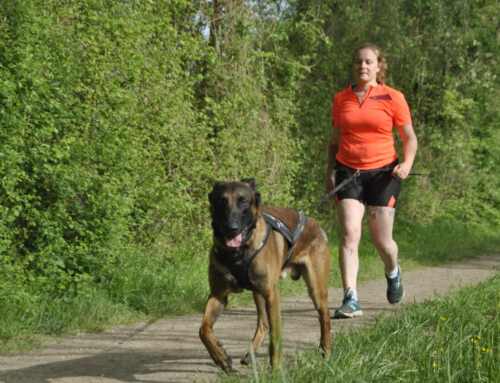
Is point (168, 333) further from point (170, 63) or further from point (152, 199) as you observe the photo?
point (170, 63)

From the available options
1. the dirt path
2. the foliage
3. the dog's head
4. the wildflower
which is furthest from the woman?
the dog's head

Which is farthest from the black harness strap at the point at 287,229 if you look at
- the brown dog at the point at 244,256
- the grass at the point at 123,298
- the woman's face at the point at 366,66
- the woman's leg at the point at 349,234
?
the grass at the point at 123,298

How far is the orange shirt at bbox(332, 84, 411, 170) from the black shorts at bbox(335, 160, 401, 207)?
61 mm

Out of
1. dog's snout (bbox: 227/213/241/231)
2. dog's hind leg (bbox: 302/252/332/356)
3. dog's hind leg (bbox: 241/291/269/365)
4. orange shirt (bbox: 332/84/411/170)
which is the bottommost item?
dog's hind leg (bbox: 241/291/269/365)

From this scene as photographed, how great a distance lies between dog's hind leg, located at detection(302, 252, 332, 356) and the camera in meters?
5.30

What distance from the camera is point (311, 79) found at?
15320 mm

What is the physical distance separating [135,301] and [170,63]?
9.95 feet

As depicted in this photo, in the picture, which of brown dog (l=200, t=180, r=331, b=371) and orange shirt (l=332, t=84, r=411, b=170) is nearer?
brown dog (l=200, t=180, r=331, b=371)

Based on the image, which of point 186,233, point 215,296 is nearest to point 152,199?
point 186,233

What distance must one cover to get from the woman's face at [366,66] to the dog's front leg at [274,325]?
8.42 feet

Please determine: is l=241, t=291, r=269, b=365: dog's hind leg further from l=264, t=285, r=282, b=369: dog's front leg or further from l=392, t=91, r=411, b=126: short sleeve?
l=392, t=91, r=411, b=126: short sleeve

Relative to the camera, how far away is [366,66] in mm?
6637

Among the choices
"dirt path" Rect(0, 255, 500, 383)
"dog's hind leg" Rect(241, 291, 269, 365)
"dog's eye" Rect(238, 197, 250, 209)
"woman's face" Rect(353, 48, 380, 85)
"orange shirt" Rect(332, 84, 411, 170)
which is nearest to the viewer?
"dog's eye" Rect(238, 197, 250, 209)

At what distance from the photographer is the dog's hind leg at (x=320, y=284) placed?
17.4ft
